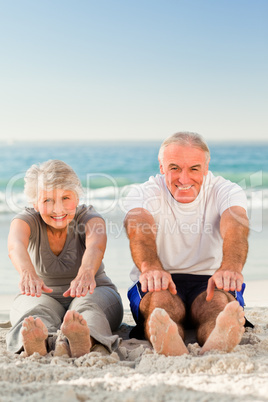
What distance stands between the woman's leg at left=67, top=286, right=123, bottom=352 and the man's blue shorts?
0.40ft

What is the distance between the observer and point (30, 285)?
2.59 m

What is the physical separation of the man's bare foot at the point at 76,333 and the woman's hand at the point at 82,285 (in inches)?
11.0

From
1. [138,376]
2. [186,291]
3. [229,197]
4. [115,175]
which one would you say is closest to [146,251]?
[186,291]

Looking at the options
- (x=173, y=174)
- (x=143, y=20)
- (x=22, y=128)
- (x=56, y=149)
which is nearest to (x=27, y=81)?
(x=22, y=128)

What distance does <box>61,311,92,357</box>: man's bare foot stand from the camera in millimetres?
2285

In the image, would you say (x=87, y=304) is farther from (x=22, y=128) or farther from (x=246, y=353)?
(x=22, y=128)

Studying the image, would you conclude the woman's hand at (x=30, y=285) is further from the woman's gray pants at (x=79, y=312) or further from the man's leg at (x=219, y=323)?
the man's leg at (x=219, y=323)

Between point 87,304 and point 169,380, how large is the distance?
3.04ft

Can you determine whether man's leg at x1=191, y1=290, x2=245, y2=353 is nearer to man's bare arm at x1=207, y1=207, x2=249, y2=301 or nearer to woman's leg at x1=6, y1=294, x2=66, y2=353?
man's bare arm at x1=207, y1=207, x2=249, y2=301

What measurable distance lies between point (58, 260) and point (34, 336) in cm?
74

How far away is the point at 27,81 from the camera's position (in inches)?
1135

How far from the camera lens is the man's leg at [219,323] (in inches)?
89.6

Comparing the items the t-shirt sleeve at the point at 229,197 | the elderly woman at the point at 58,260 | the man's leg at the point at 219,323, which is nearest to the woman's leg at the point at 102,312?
the elderly woman at the point at 58,260

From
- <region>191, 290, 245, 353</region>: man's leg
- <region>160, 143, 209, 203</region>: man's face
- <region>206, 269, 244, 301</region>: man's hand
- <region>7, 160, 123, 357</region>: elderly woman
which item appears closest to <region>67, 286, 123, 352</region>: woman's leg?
<region>7, 160, 123, 357</region>: elderly woman
